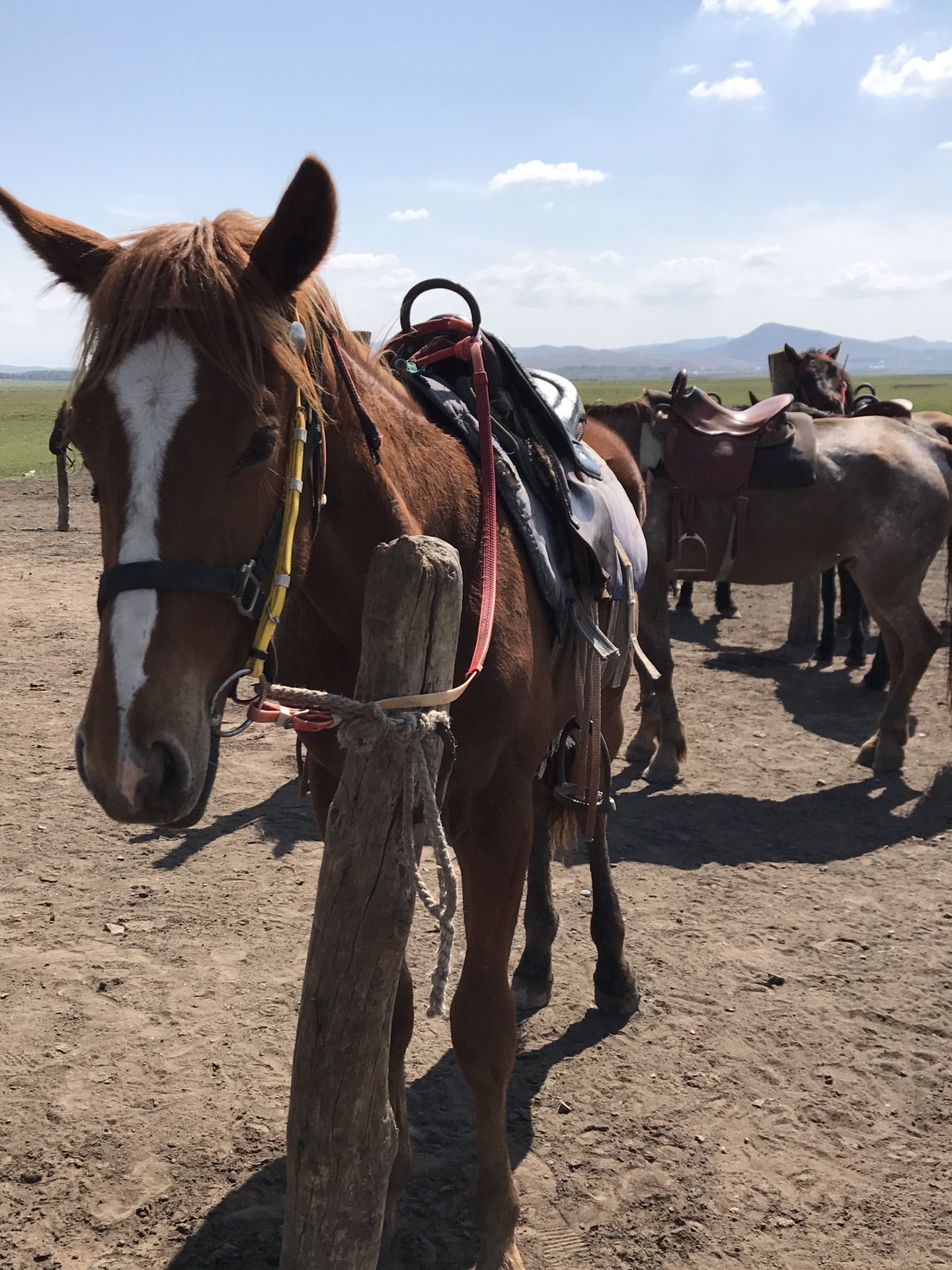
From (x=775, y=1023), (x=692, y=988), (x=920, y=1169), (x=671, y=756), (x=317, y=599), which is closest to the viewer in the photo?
(x=317, y=599)

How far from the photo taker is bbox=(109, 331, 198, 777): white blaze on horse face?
4.65ft

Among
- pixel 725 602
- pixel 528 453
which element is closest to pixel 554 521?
pixel 528 453

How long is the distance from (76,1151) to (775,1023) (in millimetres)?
2284

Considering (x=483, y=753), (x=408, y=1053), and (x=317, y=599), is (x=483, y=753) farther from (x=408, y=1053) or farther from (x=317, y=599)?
(x=408, y=1053)

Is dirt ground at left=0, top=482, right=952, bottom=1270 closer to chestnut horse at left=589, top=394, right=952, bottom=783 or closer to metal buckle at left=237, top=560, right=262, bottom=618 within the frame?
chestnut horse at left=589, top=394, right=952, bottom=783

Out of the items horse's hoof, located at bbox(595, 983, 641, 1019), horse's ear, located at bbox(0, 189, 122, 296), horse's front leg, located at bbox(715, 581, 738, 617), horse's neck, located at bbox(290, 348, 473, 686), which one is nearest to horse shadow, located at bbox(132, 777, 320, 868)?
horse's hoof, located at bbox(595, 983, 641, 1019)

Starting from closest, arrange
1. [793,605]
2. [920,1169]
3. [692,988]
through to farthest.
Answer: [920,1169] → [692,988] → [793,605]

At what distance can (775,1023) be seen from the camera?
3.36 metres

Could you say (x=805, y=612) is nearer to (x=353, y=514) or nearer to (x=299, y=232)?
(x=353, y=514)

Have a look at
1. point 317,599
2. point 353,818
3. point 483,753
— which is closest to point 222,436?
point 317,599

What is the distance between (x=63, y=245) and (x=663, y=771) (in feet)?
15.3

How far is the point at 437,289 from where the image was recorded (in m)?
2.66

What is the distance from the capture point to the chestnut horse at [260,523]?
1452 millimetres

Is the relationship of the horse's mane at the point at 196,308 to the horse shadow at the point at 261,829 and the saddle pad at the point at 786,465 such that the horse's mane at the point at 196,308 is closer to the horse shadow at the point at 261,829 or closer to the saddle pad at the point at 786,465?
the horse shadow at the point at 261,829
